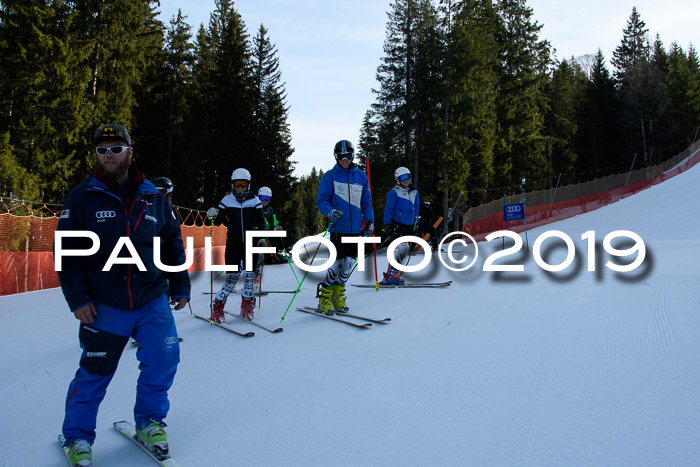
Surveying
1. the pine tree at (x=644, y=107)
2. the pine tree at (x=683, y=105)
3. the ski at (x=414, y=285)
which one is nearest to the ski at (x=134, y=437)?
the ski at (x=414, y=285)

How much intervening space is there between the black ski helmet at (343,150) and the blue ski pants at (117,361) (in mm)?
3832

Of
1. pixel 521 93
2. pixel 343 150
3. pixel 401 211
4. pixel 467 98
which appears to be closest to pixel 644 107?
pixel 521 93

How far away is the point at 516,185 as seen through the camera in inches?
1555

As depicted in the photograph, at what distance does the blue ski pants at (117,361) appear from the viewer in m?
2.50

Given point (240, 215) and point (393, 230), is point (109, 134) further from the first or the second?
point (393, 230)

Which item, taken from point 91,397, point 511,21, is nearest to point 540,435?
point 91,397

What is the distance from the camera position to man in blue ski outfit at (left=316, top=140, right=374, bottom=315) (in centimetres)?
618

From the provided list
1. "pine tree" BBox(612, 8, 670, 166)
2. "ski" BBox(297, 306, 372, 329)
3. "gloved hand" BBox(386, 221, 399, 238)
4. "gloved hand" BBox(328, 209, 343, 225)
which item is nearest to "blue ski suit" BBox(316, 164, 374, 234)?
"gloved hand" BBox(328, 209, 343, 225)

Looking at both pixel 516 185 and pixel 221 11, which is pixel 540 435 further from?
pixel 221 11

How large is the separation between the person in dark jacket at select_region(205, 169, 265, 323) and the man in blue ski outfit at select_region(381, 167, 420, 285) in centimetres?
309

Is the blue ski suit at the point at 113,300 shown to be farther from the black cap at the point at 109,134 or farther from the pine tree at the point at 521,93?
the pine tree at the point at 521,93

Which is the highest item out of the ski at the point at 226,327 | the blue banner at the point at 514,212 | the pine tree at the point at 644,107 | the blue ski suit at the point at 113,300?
the pine tree at the point at 644,107

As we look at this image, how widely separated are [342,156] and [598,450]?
4566 millimetres
